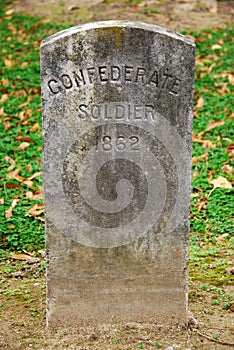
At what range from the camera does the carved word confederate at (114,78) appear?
3.32 meters

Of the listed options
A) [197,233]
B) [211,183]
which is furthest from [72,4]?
[197,233]

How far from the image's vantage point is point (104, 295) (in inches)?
145

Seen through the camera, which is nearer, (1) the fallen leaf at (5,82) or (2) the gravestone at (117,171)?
(2) the gravestone at (117,171)

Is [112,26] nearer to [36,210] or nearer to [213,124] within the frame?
[36,210]

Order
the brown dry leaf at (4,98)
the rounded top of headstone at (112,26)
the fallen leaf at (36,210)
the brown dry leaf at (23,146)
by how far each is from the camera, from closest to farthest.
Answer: the rounded top of headstone at (112,26)
the fallen leaf at (36,210)
the brown dry leaf at (23,146)
the brown dry leaf at (4,98)

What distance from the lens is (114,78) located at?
132 inches

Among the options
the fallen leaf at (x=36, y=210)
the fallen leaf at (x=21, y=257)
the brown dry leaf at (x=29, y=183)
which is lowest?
the brown dry leaf at (x=29, y=183)

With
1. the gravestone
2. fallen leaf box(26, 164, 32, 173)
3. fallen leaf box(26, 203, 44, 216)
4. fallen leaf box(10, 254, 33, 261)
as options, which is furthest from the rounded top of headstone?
fallen leaf box(26, 164, 32, 173)

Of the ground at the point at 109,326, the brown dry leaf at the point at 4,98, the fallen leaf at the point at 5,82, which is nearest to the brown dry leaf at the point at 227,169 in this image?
the ground at the point at 109,326

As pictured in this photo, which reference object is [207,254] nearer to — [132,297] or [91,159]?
[132,297]

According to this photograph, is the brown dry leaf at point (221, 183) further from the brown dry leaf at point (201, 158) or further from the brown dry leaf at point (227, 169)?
the brown dry leaf at point (201, 158)

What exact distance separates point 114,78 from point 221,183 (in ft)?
8.15

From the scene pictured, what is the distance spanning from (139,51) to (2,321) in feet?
5.97

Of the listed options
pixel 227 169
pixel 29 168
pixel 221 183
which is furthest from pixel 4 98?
pixel 221 183
